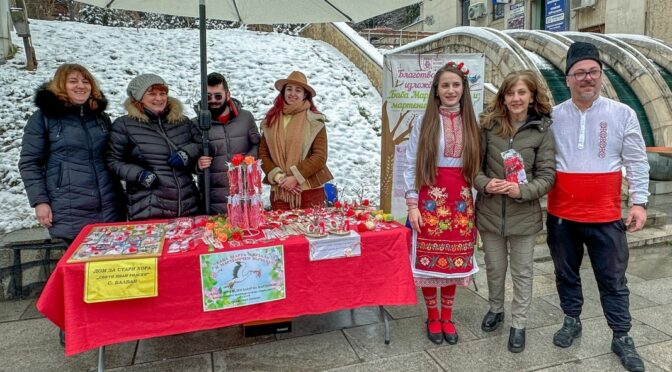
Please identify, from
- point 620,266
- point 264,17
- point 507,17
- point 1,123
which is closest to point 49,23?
point 1,123

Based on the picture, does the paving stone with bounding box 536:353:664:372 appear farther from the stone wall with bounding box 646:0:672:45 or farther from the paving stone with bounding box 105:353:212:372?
the stone wall with bounding box 646:0:672:45

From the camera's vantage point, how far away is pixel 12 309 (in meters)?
3.67

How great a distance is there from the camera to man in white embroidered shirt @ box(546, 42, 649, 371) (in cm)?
273

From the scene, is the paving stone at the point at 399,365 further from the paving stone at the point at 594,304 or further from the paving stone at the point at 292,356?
the paving stone at the point at 594,304

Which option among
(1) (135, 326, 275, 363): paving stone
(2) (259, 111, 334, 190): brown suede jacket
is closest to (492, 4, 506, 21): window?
(2) (259, 111, 334, 190): brown suede jacket

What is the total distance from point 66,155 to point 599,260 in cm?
360

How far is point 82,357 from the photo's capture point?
9.59 ft

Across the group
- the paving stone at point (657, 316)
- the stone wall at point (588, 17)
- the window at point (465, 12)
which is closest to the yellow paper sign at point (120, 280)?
the paving stone at point (657, 316)

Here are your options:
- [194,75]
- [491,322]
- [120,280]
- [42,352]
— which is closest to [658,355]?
[491,322]

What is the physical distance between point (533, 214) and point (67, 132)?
3.18 meters

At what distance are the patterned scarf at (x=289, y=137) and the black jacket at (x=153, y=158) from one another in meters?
0.62

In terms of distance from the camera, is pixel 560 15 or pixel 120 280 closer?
pixel 120 280

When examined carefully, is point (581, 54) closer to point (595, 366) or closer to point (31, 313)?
point (595, 366)

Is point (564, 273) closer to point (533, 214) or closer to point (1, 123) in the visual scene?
point (533, 214)
